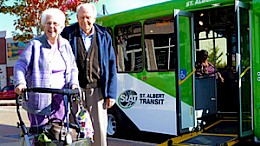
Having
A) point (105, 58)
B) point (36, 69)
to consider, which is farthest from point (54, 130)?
point (105, 58)

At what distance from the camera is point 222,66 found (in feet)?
30.9

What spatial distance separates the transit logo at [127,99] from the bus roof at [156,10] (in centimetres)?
171

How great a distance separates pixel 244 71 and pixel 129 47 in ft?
11.0

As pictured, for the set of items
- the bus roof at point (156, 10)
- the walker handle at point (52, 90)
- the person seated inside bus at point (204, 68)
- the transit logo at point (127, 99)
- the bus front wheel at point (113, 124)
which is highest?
the bus roof at point (156, 10)

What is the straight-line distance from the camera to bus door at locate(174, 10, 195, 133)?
7617 mm

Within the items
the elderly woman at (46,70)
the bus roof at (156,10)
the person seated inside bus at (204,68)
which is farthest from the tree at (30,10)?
the elderly woman at (46,70)

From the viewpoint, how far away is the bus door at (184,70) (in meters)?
7.62

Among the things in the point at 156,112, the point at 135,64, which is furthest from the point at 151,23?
the point at 156,112

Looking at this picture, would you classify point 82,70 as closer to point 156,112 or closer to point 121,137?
point 156,112

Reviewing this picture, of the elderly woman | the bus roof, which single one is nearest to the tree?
the bus roof

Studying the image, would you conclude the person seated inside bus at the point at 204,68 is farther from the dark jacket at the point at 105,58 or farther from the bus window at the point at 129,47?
the dark jacket at the point at 105,58

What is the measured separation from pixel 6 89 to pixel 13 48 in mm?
9810

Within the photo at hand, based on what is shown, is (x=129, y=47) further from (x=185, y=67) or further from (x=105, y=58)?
(x=105, y=58)

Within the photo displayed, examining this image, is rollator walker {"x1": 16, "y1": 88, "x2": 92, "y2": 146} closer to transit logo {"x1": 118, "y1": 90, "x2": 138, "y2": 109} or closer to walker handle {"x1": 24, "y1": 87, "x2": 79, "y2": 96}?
walker handle {"x1": 24, "y1": 87, "x2": 79, "y2": 96}
